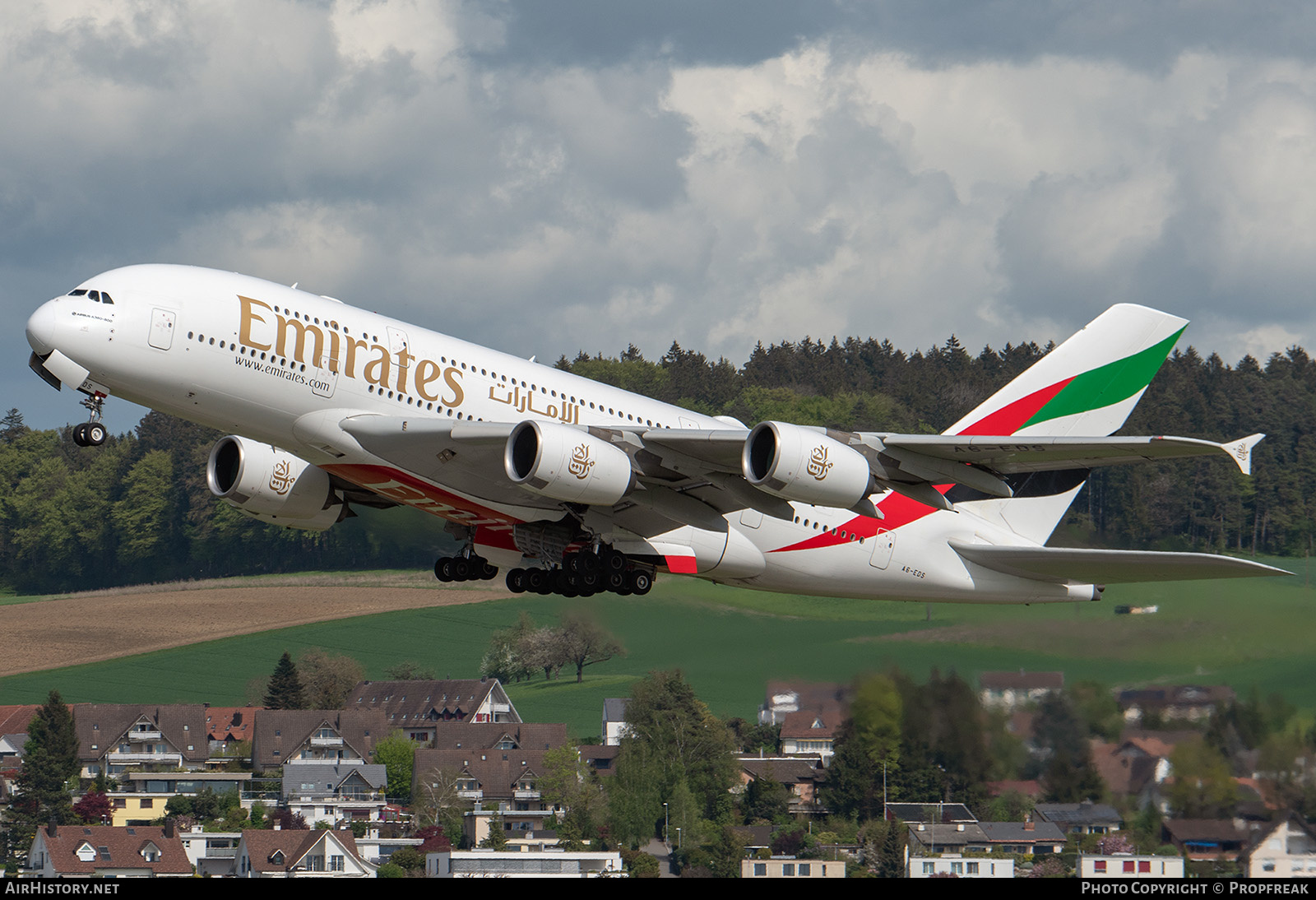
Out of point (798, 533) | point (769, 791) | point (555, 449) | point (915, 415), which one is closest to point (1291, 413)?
point (915, 415)

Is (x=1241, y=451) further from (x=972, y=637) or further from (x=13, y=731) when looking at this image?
(x=13, y=731)

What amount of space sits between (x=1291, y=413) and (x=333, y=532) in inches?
2713

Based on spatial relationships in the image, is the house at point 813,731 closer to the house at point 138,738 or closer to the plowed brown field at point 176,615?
the plowed brown field at point 176,615

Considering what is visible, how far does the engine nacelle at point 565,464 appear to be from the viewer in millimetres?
25828

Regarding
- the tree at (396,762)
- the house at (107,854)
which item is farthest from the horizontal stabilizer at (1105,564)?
the tree at (396,762)

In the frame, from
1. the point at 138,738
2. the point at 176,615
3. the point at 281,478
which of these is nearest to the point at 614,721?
the point at 138,738

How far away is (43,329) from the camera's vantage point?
2475 cm

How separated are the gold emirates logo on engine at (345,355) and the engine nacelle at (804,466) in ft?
19.2

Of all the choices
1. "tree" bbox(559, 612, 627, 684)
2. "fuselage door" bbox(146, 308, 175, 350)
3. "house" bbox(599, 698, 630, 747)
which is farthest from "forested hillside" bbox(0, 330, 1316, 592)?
"fuselage door" bbox(146, 308, 175, 350)

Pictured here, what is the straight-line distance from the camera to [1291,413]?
107500 millimetres

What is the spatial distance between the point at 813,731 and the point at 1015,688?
26.4ft

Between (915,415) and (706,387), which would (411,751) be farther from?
(706,387)

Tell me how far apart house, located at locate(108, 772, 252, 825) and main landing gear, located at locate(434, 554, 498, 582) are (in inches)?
1694

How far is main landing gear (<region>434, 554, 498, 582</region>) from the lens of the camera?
32219 mm
